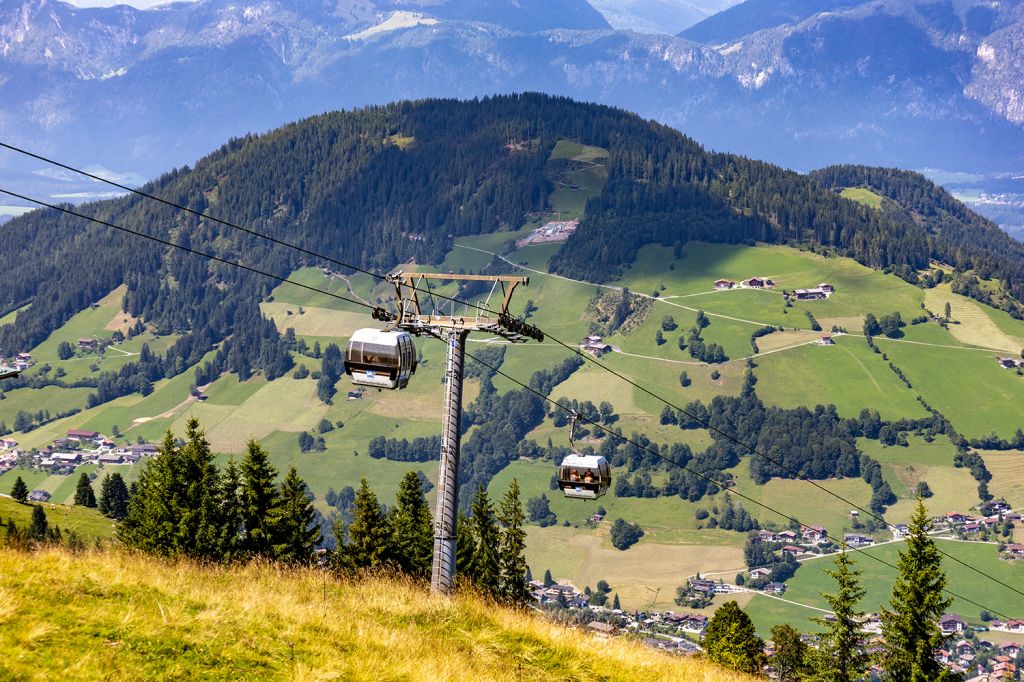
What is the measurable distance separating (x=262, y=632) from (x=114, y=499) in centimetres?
11834

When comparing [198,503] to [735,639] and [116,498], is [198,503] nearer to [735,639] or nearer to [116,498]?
[735,639]

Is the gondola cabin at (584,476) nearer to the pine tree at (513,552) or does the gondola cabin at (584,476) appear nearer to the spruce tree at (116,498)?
the pine tree at (513,552)

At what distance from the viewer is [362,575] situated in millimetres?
31094

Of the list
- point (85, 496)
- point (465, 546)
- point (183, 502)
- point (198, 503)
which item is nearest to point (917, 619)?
point (465, 546)

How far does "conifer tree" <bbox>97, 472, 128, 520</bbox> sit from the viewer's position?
131875mm

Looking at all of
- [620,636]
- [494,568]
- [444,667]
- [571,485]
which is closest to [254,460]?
[494,568]

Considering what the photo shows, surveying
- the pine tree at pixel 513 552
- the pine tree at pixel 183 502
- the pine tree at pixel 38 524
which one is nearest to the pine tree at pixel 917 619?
the pine tree at pixel 513 552

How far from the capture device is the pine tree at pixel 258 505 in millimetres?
59531

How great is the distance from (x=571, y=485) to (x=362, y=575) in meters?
19.3

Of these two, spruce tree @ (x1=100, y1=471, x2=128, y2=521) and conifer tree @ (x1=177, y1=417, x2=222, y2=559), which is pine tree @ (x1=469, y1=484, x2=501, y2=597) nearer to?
conifer tree @ (x1=177, y1=417, x2=222, y2=559)

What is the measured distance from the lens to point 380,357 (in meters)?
36.1

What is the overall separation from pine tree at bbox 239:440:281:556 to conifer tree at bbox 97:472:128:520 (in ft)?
242

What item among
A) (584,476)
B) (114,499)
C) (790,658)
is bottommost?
(114,499)

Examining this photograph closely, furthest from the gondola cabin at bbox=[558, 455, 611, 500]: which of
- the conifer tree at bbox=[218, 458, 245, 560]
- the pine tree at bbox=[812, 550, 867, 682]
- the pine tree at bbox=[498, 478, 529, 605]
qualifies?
the conifer tree at bbox=[218, 458, 245, 560]
